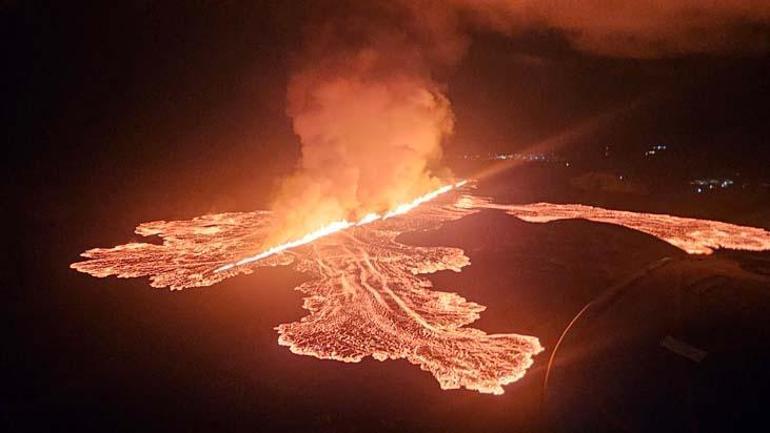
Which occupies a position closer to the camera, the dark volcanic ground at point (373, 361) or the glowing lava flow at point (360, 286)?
the dark volcanic ground at point (373, 361)

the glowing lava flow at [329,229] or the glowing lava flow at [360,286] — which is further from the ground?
the glowing lava flow at [329,229]

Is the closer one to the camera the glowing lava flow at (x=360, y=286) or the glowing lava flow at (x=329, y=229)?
the glowing lava flow at (x=360, y=286)

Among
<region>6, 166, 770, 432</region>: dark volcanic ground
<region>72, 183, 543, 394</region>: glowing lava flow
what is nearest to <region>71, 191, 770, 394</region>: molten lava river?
<region>72, 183, 543, 394</region>: glowing lava flow

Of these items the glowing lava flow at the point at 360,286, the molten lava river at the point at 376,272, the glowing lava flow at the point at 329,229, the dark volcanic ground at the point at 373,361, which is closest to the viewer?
the dark volcanic ground at the point at 373,361

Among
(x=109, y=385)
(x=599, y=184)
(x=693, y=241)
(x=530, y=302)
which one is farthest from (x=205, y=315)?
(x=599, y=184)

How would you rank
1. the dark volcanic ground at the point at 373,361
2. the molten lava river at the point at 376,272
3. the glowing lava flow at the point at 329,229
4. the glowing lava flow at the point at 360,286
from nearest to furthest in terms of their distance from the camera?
the dark volcanic ground at the point at 373,361 < the glowing lava flow at the point at 360,286 < the molten lava river at the point at 376,272 < the glowing lava flow at the point at 329,229

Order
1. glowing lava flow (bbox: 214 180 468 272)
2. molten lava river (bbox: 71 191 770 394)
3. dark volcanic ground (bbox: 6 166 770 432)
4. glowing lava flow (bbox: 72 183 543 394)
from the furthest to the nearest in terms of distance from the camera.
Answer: glowing lava flow (bbox: 214 180 468 272) < molten lava river (bbox: 71 191 770 394) < glowing lava flow (bbox: 72 183 543 394) < dark volcanic ground (bbox: 6 166 770 432)

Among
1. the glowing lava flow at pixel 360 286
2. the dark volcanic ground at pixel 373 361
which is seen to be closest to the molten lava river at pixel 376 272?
the glowing lava flow at pixel 360 286

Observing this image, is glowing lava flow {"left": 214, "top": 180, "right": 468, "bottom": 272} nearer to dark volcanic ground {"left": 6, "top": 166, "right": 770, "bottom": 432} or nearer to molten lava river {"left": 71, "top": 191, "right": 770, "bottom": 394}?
molten lava river {"left": 71, "top": 191, "right": 770, "bottom": 394}

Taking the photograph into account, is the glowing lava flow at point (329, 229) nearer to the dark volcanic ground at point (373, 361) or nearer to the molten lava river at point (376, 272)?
the molten lava river at point (376, 272)
